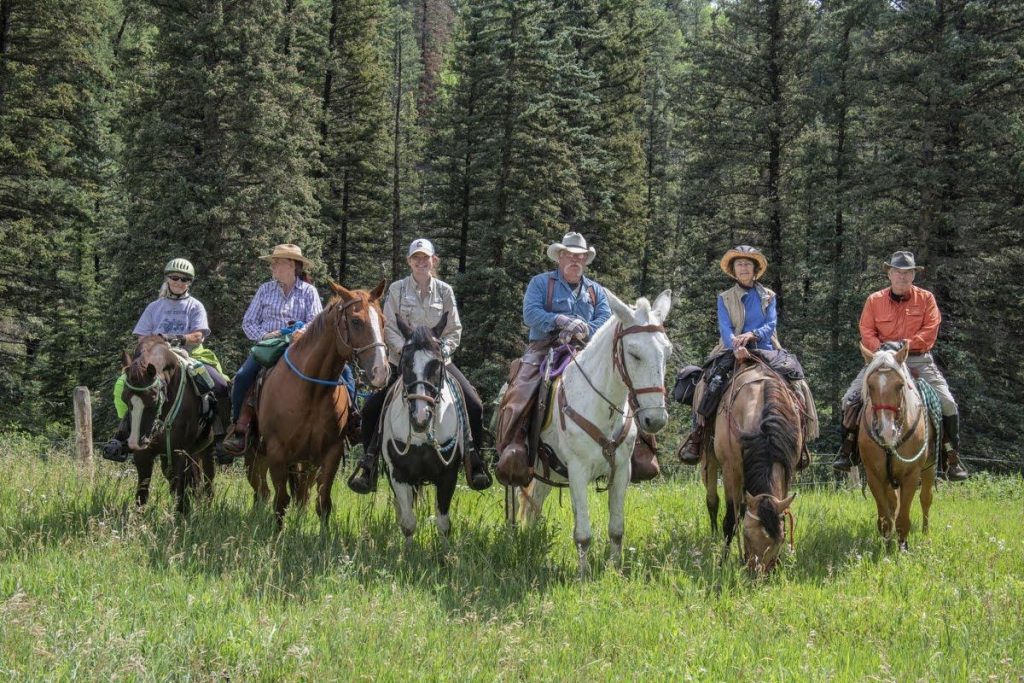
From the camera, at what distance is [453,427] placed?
7.76 metres

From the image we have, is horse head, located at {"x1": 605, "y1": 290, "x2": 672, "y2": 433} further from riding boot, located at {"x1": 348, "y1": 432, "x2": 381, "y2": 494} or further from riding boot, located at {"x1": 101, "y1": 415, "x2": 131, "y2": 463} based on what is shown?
riding boot, located at {"x1": 101, "y1": 415, "x2": 131, "y2": 463}

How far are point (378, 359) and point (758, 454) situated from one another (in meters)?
3.27

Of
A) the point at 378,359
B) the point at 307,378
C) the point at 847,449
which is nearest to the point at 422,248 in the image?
the point at 378,359

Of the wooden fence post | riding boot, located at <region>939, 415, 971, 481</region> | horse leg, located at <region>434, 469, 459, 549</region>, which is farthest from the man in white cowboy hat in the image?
the wooden fence post

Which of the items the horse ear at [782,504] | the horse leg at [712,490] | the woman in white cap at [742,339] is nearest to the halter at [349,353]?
the horse ear at [782,504]

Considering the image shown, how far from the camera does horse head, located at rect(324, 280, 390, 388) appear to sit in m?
7.05

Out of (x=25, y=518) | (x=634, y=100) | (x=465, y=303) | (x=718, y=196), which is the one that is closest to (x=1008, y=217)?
(x=718, y=196)

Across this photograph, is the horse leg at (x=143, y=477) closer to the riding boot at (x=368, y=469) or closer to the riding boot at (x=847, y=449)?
the riding boot at (x=368, y=469)

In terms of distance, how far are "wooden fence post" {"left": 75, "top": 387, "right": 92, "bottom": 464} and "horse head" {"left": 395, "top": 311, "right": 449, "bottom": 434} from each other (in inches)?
275

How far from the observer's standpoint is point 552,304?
8305mm

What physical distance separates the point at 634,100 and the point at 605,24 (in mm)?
3325

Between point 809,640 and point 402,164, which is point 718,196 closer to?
point 402,164

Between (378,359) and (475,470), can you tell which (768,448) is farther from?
(378,359)

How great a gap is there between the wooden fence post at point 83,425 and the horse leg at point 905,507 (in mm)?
10483
